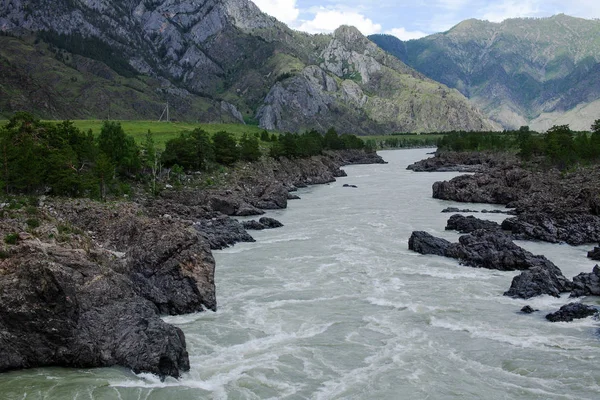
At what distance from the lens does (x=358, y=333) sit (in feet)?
100

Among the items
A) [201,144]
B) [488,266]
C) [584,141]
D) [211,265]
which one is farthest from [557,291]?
[584,141]

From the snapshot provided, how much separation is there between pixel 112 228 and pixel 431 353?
27149 mm

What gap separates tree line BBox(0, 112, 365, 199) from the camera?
5559 cm

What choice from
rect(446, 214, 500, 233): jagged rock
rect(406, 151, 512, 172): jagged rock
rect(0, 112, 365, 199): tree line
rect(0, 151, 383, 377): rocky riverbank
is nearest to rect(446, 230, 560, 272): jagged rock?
rect(446, 214, 500, 233): jagged rock

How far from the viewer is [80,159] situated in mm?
67688

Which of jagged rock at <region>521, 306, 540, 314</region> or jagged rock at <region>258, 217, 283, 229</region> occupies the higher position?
jagged rock at <region>258, 217, 283, 229</region>

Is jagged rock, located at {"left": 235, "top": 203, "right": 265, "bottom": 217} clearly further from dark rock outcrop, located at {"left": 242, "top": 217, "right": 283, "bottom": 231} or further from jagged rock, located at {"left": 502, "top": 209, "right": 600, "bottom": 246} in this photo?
jagged rock, located at {"left": 502, "top": 209, "right": 600, "bottom": 246}

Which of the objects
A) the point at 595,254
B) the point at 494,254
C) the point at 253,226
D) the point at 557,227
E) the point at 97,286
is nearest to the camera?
the point at 97,286

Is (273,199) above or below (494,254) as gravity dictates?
above

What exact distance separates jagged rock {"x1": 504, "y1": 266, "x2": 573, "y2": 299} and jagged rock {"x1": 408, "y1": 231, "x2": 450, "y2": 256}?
11.6 m

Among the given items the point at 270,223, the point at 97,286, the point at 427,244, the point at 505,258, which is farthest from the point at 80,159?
the point at 505,258

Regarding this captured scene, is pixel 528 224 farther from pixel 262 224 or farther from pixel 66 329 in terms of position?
pixel 66 329

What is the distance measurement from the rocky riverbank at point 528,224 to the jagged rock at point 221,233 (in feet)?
60.8

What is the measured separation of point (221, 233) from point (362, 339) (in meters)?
29.8
